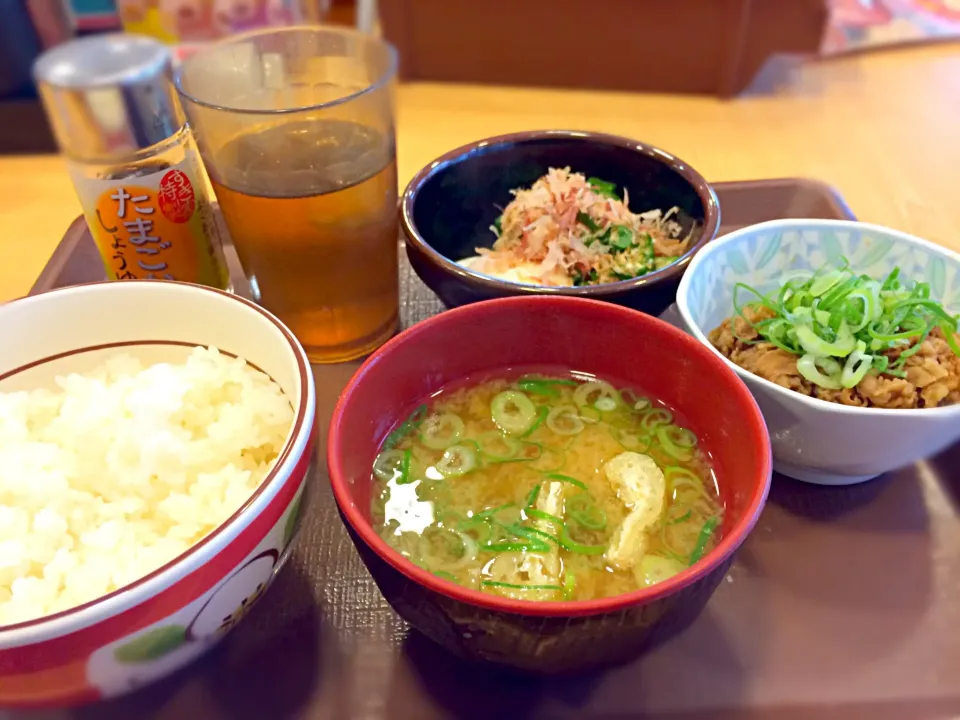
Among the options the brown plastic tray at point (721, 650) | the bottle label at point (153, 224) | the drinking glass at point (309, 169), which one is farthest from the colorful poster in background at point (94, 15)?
the brown plastic tray at point (721, 650)

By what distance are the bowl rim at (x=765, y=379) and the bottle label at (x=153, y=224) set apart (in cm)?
82

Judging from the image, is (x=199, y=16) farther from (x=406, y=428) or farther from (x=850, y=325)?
(x=850, y=325)

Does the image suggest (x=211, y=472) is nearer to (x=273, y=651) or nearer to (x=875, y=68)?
(x=273, y=651)

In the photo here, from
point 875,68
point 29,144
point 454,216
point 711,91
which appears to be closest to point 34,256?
point 29,144

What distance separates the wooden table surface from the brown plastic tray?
3.97 ft

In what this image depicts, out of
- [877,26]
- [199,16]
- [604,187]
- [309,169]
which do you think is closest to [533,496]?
[309,169]

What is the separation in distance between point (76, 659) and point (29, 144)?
222cm

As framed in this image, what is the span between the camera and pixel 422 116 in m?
2.57

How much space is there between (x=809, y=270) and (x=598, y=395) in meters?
0.51

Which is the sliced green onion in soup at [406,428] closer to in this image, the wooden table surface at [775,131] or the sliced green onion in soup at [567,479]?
the sliced green onion in soup at [567,479]

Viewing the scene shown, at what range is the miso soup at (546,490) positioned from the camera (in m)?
0.91

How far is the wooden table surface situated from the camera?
6.76ft

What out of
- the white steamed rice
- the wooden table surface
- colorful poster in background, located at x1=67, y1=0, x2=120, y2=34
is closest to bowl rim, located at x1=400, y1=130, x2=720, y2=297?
the white steamed rice

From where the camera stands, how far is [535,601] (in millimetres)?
754
